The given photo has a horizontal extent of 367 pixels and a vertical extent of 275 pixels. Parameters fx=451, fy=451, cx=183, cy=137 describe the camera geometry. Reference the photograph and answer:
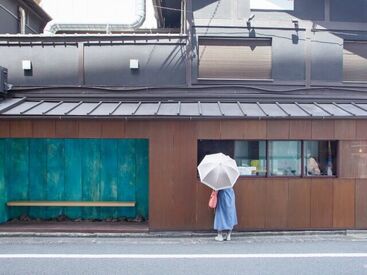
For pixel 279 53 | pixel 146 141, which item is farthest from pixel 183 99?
pixel 279 53

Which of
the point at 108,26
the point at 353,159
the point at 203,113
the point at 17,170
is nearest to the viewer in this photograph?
the point at 203,113

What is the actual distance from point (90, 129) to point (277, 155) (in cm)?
501

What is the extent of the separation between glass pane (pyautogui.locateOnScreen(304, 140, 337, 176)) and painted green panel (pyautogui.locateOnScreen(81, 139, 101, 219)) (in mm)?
5728

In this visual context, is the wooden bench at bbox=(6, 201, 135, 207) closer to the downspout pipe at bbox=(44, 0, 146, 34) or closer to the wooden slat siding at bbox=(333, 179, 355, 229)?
the wooden slat siding at bbox=(333, 179, 355, 229)

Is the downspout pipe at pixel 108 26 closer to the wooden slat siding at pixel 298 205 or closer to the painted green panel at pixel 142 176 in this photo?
the painted green panel at pixel 142 176

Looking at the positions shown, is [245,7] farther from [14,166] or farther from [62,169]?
[14,166]

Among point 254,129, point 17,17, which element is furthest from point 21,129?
point 17,17

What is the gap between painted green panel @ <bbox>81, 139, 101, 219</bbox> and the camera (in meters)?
12.7

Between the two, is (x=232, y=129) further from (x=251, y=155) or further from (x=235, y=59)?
(x=235, y=59)

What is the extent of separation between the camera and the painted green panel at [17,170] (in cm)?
1259

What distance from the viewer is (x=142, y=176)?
12711mm

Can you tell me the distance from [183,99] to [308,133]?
3572 mm

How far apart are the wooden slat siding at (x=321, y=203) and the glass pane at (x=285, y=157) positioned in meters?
0.66

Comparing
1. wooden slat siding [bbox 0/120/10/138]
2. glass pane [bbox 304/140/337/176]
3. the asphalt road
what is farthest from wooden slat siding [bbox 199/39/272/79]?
wooden slat siding [bbox 0/120/10/138]
